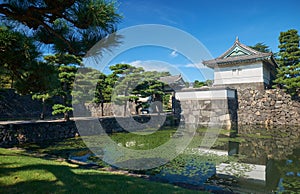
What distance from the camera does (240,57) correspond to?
39.0 feet

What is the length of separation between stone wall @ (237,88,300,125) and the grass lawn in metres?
10.4

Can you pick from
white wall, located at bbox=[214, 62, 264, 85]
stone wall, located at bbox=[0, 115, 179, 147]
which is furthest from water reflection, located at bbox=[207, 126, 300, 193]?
white wall, located at bbox=[214, 62, 264, 85]

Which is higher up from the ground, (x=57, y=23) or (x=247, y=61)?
(x=247, y=61)

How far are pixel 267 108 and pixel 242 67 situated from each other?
283cm

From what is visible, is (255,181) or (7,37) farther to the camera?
(255,181)

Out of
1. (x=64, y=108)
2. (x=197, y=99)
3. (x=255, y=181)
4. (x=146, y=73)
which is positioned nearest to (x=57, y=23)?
(x=255, y=181)

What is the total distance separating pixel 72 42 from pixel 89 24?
0.52 meters

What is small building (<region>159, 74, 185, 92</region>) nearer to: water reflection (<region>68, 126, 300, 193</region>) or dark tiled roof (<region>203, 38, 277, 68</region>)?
dark tiled roof (<region>203, 38, 277, 68</region>)

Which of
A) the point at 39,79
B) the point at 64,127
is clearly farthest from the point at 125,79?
the point at 39,79

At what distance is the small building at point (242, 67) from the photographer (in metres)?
11.4

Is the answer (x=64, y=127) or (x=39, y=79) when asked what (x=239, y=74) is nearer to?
(x=64, y=127)

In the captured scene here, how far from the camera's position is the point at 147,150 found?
5.07 meters

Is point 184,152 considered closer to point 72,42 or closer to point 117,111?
point 72,42

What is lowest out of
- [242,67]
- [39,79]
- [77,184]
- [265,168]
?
[265,168]
